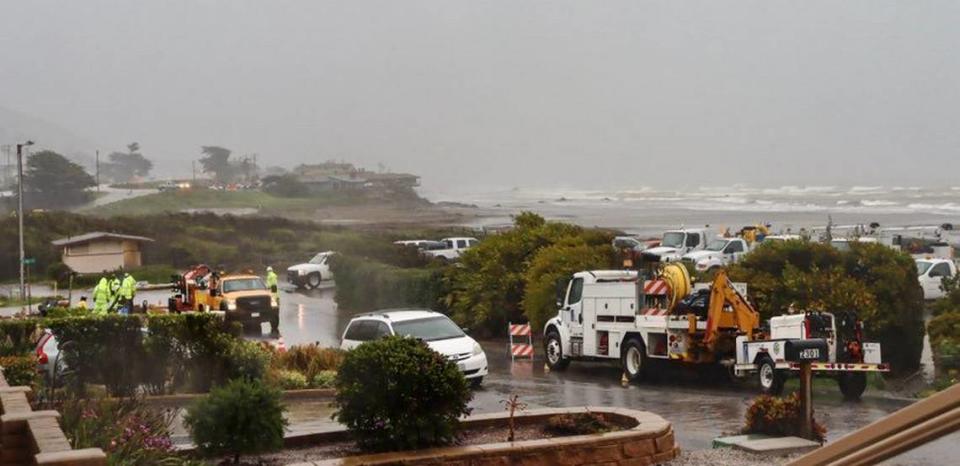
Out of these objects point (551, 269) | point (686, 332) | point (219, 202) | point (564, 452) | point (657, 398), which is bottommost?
point (657, 398)

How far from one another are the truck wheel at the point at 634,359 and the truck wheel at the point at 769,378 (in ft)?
10.1

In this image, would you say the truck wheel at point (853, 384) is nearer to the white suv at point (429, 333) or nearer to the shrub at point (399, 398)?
the white suv at point (429, 333)

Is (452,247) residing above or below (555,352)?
above

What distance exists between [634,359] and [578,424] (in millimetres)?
12933

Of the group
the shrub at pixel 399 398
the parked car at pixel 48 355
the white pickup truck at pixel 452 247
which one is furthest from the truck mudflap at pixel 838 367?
the white pickup truck at pixel 452 247

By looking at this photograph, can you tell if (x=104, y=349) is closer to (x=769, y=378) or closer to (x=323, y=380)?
(x=323, y=380)

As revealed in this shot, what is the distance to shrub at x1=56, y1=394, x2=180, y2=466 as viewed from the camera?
959cm

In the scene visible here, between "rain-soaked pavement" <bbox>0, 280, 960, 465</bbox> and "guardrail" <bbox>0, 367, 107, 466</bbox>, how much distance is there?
706cm

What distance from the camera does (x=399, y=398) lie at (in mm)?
11234

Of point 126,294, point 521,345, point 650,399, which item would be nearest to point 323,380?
point 650,399

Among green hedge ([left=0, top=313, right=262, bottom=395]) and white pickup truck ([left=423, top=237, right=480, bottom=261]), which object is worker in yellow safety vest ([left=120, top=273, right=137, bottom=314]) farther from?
white pickup truck ([left=423, top=237, right=480, bottom=261])

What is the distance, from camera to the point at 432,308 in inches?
1529

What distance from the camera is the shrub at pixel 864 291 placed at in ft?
79.7

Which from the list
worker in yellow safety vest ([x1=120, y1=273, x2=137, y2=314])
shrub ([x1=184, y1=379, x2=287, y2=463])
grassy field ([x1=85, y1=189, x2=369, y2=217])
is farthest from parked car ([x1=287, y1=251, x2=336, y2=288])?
shrub ([x1=184, y1=379, x2=287, y2=463])
